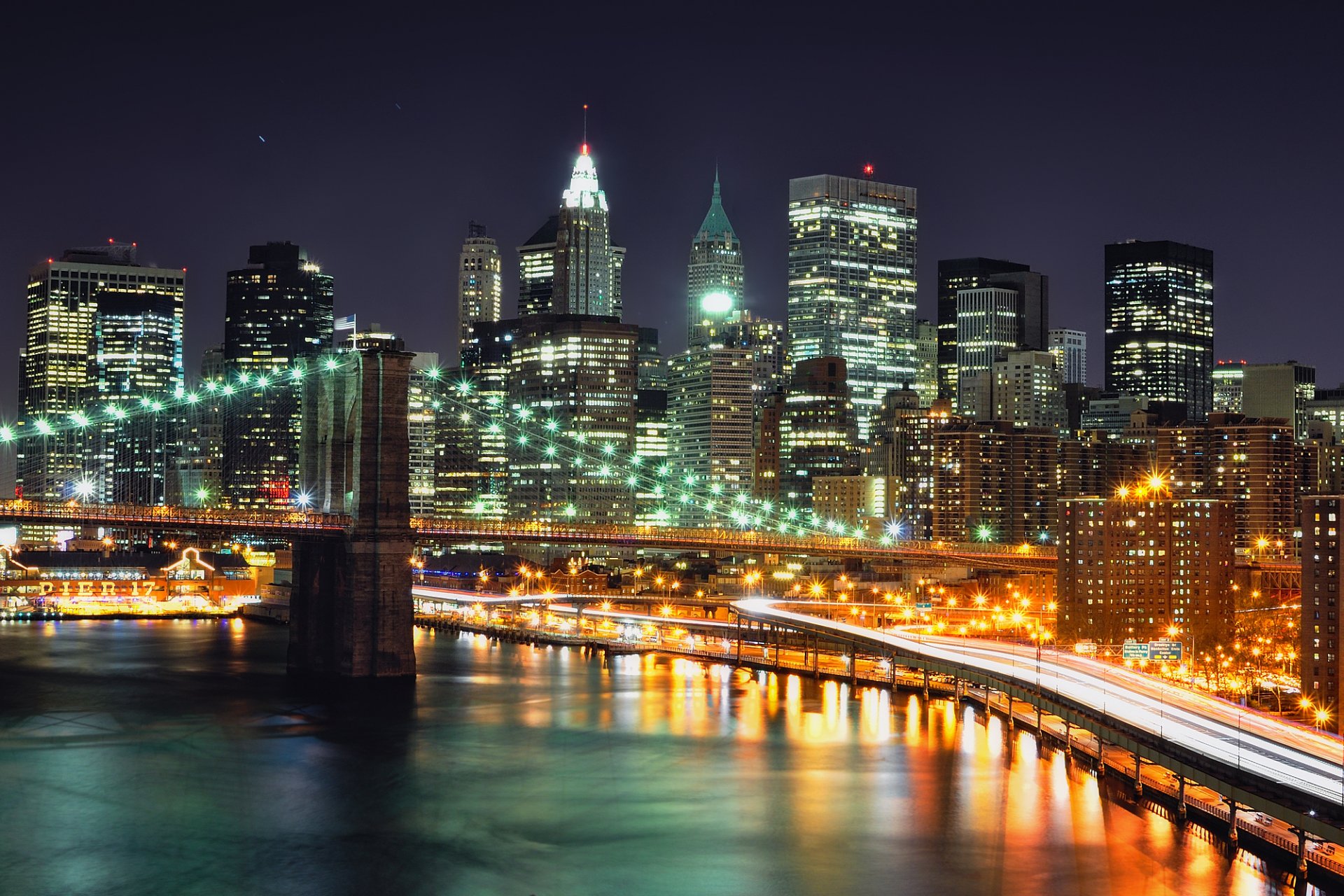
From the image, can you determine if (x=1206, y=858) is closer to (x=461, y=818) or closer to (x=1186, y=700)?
(x=1186, y=700)

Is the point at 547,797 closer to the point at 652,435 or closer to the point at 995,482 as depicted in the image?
the point at 995,482

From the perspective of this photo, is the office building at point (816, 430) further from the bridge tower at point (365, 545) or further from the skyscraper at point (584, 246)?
the bridge tower at point (365, 545)

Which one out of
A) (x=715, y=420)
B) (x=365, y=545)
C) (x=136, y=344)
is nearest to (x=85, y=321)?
(x=136, y=344)


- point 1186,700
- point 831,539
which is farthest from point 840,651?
point 1186,700

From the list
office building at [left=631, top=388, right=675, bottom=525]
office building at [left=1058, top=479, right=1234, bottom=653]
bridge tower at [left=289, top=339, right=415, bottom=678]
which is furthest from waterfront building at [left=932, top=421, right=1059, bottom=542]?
bridge tower at [left=289, top=339, right=415, bottom=678]

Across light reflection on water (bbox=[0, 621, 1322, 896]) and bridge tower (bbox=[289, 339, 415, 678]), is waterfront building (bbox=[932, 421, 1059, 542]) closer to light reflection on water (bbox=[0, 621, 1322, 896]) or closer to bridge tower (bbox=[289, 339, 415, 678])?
light reflection on water (bbox=[0, 621, 1322, 896])

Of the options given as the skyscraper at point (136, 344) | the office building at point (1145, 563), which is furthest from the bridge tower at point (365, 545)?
the skyscraper at point (136, 344)

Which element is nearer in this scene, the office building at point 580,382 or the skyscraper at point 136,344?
the office building at point 580,382
